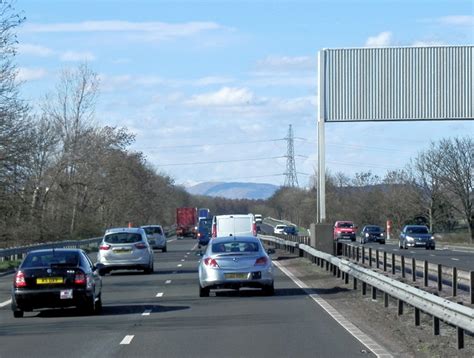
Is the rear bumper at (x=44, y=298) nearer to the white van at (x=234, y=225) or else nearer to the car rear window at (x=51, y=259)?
the car rear window at (x=51, y=259)

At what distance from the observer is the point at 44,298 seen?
19141mm

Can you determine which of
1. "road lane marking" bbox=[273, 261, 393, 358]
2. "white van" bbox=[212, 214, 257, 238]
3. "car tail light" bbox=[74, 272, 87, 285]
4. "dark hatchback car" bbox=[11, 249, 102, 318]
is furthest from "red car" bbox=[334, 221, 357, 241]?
"car tail light" bbox=[74, 272, 87, 285]

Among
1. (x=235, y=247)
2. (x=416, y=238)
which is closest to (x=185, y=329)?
(x=235, y=247)

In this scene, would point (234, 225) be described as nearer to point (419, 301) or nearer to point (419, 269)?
point (419, 269)

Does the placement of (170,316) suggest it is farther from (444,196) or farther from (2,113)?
(444,196)

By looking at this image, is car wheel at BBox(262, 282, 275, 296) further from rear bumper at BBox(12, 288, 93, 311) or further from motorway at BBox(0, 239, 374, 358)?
rear bumper at BBox(12, 288, 93, 311)

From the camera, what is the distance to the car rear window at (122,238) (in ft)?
110

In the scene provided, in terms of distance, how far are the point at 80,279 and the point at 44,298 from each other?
762mm

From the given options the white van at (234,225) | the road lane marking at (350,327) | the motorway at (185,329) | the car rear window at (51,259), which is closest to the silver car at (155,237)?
the white van at (234,225)

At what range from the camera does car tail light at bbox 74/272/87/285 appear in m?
19.2

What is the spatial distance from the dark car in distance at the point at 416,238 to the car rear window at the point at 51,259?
41.8m

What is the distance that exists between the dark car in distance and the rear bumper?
4222 cm

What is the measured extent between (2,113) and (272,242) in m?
24.1

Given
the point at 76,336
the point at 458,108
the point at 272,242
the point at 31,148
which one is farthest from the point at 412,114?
the point at 76,336
